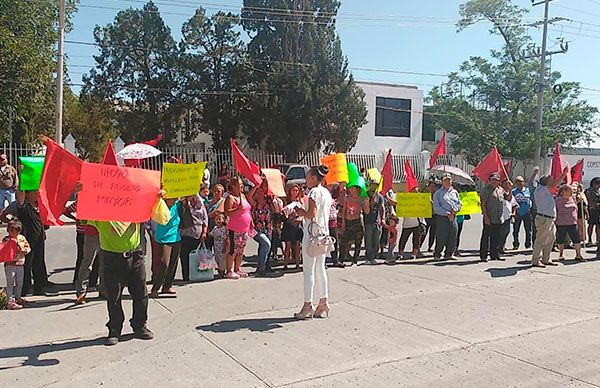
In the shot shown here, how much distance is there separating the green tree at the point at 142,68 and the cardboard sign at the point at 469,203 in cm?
2453

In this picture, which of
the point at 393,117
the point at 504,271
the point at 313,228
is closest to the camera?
the point at 313,228

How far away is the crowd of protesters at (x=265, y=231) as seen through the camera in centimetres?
626

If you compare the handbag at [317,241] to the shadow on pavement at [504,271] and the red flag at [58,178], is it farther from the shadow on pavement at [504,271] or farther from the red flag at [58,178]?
the shadow on pavement at [504,271]

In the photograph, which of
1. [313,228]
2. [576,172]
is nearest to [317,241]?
[313,228]

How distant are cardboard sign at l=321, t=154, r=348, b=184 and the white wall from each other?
26.8 meters

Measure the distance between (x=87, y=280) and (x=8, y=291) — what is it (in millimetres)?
1406

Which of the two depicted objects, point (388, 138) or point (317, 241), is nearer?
point (317, 241)

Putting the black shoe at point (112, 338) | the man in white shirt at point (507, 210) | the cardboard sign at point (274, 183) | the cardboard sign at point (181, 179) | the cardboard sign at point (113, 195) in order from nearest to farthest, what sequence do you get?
the cardboard sign at point (113, 195)
the black shoe at point (112, 338)
the cardboard sign at point (181, 179)
the cardboard sign at point (274, 183)
the man in white shirt at point (507, 210)

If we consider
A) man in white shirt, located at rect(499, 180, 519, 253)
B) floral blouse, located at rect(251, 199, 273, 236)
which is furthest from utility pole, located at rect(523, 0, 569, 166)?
floral blouse, located at rect(251, 199, 273, 236)

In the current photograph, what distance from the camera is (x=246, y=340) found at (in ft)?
20.6

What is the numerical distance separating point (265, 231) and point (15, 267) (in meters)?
4.03

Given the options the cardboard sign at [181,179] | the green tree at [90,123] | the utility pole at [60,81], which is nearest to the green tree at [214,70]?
the green tree at [90,123]

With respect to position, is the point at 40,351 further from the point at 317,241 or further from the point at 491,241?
the point at 491,241

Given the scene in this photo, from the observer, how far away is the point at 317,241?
696cm
